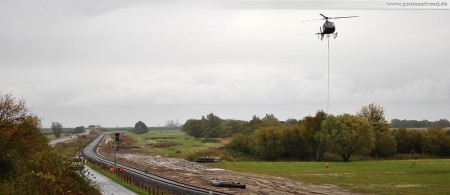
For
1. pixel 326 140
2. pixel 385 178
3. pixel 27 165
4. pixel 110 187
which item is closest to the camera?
pixel 27 165

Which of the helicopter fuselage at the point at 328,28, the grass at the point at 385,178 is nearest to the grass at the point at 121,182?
the grass at the point at 385,178

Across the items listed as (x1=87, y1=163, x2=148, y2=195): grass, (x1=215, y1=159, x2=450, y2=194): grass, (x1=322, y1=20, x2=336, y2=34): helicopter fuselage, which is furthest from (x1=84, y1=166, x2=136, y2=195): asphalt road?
(x1=322, y1=20, x2=336, y2=34): helicopter fuselage

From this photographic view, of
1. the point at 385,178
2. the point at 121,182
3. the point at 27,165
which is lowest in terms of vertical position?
the point at 121,182

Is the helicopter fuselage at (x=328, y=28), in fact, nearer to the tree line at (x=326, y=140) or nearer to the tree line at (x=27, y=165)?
the tree line at (x=27, y=165)

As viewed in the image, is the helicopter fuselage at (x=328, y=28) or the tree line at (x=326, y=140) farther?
the tree line at (x=326, y=140)

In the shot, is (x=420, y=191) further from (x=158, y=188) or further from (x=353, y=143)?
(x=353, y=143)

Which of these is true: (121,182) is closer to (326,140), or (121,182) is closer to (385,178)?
(385,178)

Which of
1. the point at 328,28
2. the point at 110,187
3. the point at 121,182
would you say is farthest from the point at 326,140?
the point at 328,28

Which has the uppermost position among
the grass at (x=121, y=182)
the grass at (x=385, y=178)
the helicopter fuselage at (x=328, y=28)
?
the helicopter fuselage at (x=328, y=28)
